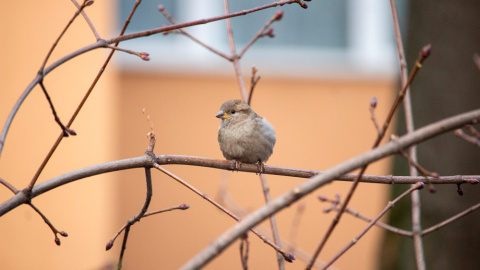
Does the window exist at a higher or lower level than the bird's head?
higher

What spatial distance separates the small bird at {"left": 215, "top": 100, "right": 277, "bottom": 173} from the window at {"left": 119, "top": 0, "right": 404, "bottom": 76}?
12.3 feet

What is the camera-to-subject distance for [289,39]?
7891 mm

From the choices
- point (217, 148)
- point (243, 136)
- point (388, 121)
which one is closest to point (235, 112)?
point (243, 136)

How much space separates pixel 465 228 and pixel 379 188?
3008 millimetres

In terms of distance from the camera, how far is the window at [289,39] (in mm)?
7484

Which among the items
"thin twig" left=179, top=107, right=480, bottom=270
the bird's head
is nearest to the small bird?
the bird's head

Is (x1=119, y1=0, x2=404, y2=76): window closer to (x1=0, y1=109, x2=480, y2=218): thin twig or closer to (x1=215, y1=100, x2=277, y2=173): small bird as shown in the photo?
(x1=215, y1=100, x2=277, y2=173): small bird

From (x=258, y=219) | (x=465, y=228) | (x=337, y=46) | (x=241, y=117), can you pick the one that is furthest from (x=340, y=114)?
(x=258, y=219)

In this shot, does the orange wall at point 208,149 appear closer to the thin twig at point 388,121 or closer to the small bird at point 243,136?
the small bird at point 243,136

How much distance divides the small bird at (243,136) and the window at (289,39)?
375 centimetres

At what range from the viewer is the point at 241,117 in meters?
3.67

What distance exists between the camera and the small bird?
339cm

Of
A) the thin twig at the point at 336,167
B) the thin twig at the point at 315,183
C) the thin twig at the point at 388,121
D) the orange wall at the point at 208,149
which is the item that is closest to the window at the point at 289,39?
the orange wall at the point at 208,149

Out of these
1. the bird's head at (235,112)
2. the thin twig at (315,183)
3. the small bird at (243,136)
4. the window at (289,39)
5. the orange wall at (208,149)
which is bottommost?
the thin twig at (315,183)
